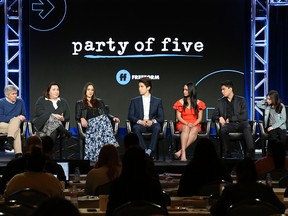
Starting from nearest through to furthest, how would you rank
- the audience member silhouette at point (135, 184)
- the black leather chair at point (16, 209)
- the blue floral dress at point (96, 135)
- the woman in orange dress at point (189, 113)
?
the black leather chair at point (16, 209), the audience member silhouette at point (135, 184), the blue floral dress at point (96, 135), the woman in orange dress at point (189, 113)

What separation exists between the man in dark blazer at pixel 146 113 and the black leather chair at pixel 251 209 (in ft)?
24.4

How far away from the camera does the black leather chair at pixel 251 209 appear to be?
15.1 ft

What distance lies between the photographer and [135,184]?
213 inches

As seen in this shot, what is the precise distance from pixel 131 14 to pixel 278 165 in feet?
20.7

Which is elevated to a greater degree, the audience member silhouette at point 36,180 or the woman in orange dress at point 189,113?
the woman in orange dress at point 189,113

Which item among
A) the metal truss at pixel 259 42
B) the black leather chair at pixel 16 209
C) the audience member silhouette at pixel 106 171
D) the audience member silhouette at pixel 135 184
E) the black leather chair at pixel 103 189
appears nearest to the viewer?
the black leather chair at pixel 16 209

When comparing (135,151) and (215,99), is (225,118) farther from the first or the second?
(135,151)

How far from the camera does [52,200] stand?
2730mm

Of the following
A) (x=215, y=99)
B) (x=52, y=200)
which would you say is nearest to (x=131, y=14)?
(x=215, y=99)

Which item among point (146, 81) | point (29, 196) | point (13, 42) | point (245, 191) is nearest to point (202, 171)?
point (245, 191)

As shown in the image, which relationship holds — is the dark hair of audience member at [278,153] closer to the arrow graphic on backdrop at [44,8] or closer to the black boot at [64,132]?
the black boot at [64,132]

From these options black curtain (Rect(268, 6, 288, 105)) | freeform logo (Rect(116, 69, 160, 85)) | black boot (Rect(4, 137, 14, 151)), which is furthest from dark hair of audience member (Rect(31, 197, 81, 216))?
black curtain (Rect(268, 6, 288, 105))

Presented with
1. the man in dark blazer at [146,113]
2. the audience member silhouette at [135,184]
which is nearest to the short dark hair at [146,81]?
the man in dark blazer at [146,113]

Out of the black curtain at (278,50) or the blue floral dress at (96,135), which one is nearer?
the blue floral dress at (96,135)
